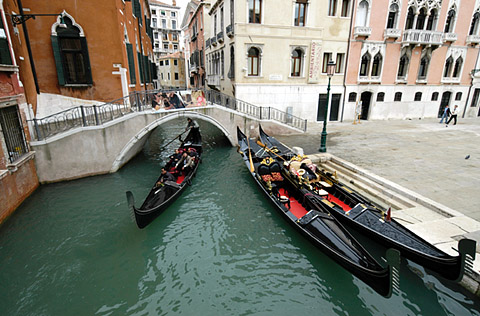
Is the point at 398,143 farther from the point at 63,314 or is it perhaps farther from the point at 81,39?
the point at 81,39

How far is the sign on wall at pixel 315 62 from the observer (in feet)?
45.0

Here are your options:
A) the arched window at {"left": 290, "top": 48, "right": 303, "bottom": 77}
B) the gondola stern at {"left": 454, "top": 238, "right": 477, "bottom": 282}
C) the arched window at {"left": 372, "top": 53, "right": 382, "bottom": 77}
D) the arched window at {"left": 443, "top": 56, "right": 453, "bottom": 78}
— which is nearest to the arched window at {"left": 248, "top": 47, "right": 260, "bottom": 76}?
the arched window at {"left": 290, "top": 48, "right": 303, "bottom": 77}

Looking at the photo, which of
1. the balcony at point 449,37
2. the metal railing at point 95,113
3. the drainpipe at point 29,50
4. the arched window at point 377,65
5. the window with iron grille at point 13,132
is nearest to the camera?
the window with iron grille at point 13,132

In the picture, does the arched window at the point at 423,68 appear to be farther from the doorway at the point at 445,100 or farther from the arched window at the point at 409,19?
the arched window at the point at 409,19

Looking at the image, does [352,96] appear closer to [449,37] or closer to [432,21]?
[432,21]

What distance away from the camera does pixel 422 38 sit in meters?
14.8

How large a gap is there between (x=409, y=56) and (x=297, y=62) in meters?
7.11

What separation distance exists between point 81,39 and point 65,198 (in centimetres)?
560

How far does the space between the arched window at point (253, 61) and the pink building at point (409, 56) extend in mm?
5345

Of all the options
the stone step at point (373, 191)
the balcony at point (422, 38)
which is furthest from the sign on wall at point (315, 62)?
the stone step at point (373, 191)

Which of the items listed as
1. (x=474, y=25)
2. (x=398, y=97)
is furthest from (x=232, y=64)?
(x=474, y=25)

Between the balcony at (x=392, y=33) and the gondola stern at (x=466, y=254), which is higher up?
the balcony at (x=392, y=33)

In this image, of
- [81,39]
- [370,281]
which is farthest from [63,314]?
[81,39]

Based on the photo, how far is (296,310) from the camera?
406 centimetres
